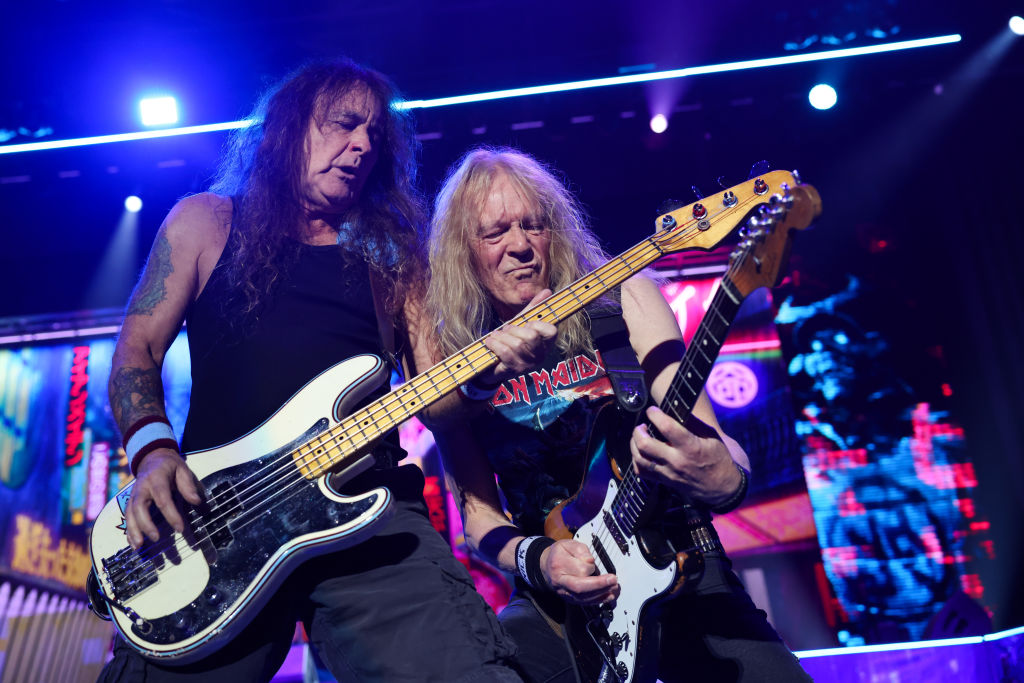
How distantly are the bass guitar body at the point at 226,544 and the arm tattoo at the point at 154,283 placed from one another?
1.77ft

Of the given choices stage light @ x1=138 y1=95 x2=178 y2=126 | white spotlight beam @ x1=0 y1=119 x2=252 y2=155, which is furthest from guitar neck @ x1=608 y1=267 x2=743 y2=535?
stage light @ x1=138 y1=95 x2=178 y2=126

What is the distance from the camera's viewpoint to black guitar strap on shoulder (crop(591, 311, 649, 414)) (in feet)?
7.63

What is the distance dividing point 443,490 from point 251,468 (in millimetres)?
4139

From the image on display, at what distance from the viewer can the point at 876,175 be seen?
6.36 m

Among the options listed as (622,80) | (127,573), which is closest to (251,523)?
(127,573)

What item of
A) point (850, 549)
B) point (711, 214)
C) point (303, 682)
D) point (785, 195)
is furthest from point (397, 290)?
point (850, 549)

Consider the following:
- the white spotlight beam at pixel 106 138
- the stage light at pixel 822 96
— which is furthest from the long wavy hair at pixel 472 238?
the stage light at pixel 822 96

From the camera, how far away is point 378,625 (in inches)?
74.3

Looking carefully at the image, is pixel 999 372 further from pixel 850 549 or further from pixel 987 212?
pixel 850 549

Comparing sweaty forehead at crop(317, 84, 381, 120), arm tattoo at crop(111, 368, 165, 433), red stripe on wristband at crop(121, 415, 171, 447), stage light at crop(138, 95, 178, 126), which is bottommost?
red stripe on wristband at crop(121, 415, 171, 447)

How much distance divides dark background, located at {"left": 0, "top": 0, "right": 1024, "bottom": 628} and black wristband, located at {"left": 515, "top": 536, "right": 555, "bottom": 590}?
4.00 meters

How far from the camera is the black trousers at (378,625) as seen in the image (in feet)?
5.92

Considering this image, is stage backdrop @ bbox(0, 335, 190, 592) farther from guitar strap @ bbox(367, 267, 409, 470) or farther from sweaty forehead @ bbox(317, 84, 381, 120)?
guitar strap @ bbox(367, 267, 409, 470)

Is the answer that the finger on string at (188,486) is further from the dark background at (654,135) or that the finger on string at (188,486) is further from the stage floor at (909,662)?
the dark background at (654,135)
